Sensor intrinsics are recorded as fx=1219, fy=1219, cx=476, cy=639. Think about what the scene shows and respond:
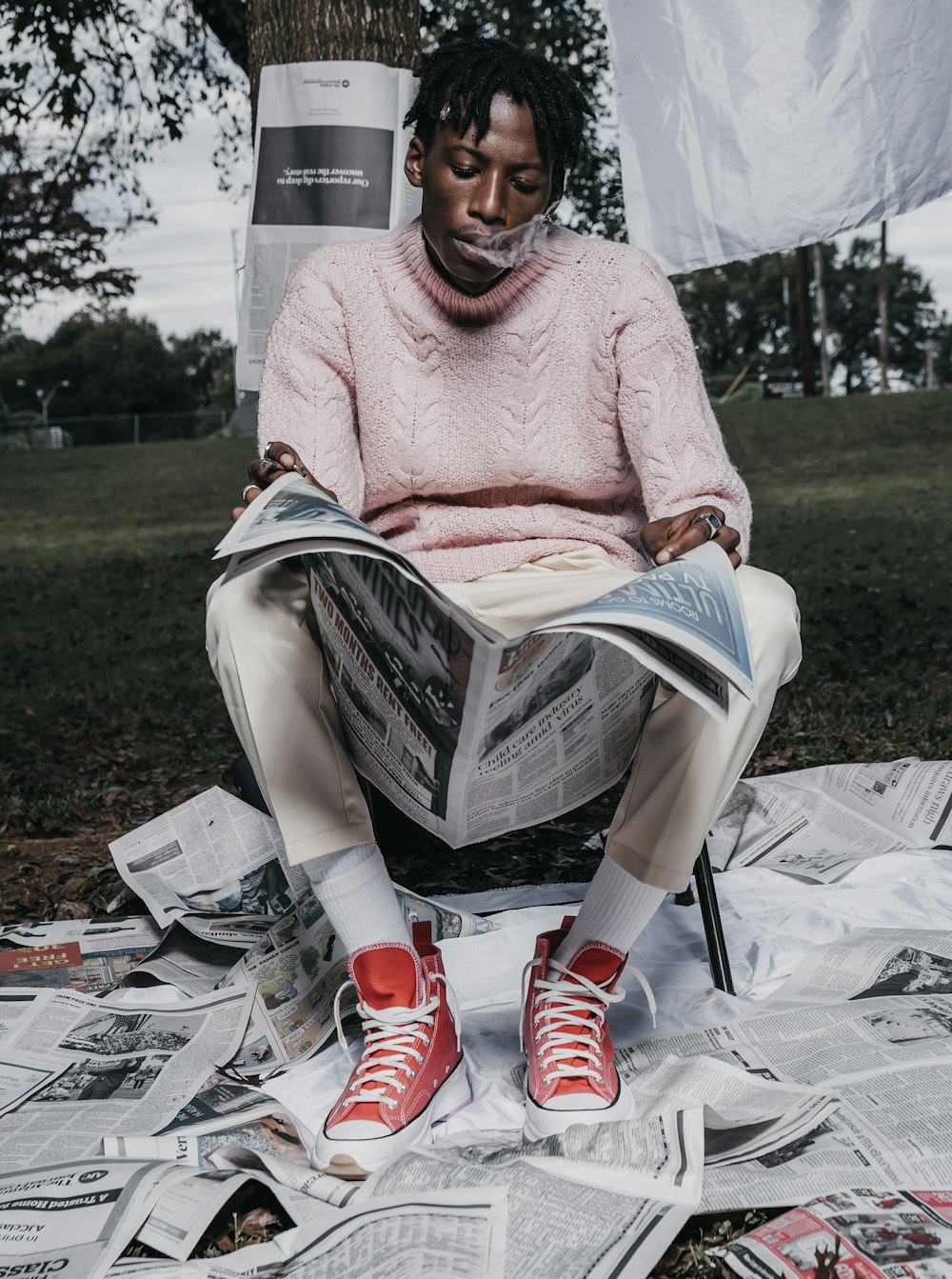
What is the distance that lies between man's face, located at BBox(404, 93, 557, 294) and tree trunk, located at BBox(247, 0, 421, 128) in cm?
152

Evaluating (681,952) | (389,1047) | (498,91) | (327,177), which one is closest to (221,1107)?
(389,1047)

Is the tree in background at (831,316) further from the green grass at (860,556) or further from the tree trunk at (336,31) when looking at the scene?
the tree trunk at (336,31)

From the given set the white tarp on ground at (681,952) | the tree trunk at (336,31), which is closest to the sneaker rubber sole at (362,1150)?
the white tarp on ground at (681,952)

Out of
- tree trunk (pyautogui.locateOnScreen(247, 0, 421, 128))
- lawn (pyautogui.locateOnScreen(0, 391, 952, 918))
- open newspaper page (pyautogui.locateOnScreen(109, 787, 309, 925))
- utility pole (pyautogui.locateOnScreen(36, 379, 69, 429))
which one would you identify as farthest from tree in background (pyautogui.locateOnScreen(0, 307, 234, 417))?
open newspaper page (pyautogui.locateOnScreen(109, 787, 309, 925))

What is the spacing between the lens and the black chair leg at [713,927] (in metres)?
1.93

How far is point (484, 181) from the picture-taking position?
184 cm

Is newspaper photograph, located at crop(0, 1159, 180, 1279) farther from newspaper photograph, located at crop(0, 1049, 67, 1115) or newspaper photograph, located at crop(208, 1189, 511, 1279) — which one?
newspaper photograph, located at crop(0, 1049, 67, 1115)

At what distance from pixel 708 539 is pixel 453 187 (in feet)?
2.26

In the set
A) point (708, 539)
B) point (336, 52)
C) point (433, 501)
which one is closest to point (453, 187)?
point (433, 501)

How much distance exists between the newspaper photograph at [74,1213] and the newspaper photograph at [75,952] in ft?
2.36

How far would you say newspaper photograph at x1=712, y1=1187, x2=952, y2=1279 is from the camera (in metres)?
1.16

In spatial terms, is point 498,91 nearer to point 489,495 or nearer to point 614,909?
point 489,495

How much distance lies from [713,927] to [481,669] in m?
0.83

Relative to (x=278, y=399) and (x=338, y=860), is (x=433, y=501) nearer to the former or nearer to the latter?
(x=278, y=399)
